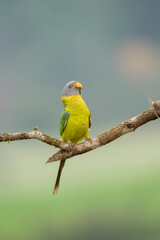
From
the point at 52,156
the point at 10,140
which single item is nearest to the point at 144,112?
the point at 52,156

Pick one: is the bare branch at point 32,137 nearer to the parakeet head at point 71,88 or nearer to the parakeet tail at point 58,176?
the parakeet tail at point 58,176

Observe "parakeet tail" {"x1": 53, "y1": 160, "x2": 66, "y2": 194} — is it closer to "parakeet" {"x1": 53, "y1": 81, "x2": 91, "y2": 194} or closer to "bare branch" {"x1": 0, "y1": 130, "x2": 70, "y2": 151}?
"parakeet" {"x1": 53, "y1": 81, "x2": 91, "y2": 194}

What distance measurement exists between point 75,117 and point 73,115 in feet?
0.12

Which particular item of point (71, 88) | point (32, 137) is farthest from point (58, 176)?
point (71, 88)

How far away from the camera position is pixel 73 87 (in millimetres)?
3977

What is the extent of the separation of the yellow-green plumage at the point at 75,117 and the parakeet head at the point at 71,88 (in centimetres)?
5

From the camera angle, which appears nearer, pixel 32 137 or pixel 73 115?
pixel 32 137

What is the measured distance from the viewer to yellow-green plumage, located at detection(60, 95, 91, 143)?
13.1 feet

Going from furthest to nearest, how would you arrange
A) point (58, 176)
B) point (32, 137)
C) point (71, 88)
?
point (58, 176), point (71, 88), point (32, 137)

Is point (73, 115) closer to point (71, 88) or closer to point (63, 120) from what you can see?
point (63, 120)

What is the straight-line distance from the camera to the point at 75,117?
403 cm

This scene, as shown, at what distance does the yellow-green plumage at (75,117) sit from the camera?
4.01 meters

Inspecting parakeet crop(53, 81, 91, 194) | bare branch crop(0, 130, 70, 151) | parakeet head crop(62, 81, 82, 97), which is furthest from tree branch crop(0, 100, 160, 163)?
parakeet head crop(62, 81, 82, 97)

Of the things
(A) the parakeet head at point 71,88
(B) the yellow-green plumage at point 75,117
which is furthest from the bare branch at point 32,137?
(A) the parakeet head at point 71,88
